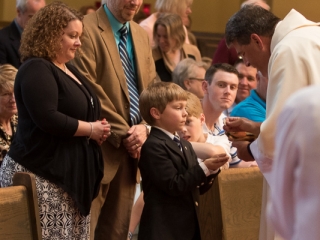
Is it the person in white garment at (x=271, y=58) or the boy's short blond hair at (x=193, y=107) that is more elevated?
the person in white garment at (x=271, y=58)

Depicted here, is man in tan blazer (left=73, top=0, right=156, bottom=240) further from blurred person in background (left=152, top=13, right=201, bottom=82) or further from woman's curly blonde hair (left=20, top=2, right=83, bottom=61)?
blurred person in background (left=152, top=13, right=201, bottom=82)

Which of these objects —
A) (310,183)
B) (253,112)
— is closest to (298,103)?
(310,183)

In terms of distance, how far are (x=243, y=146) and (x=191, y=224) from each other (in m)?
0.57

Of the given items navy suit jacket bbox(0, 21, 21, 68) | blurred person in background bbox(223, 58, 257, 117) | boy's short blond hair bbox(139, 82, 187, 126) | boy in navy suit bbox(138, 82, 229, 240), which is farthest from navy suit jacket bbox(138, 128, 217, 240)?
blurred person in background bbox(223, 58, 257, 117)

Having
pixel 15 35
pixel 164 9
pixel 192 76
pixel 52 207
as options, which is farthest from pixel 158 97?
pixel 164 9

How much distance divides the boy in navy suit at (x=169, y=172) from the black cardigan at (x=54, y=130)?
322 mm

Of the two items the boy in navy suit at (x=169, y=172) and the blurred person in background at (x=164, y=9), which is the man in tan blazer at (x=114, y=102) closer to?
the boy in navy suit at (x=169, y=172)

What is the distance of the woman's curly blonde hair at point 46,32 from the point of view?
3.59 m

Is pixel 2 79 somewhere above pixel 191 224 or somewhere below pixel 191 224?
above

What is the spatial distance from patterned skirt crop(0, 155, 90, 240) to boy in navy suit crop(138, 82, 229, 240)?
412mm

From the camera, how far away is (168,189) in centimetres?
362

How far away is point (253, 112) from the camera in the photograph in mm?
4379

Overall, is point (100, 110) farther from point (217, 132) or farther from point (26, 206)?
point (217, 132)

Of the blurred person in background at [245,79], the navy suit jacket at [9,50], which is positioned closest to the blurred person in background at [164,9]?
the blurred person in background at [245,79]
